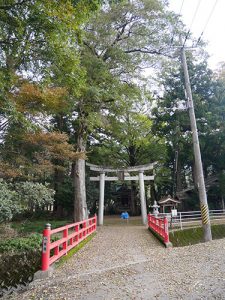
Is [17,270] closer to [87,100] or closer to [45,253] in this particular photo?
[45,253]

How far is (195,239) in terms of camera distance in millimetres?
12750

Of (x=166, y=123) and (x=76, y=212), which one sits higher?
(x=166, y=123)

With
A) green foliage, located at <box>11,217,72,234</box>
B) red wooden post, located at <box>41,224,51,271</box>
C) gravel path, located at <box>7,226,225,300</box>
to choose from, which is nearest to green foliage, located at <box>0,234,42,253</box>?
gravel path, located at <box>7,226,225,300</box>

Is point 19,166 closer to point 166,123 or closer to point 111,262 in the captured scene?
point 111,262

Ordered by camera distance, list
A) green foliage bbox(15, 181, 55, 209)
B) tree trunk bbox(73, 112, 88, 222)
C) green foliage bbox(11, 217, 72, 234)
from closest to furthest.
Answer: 1. green foliage bbox(15, 181, 55, 209)
2. green foliage bbox(11, 217, 72, 234)
3. tree trunk bbox(73, 112, 88, 222)

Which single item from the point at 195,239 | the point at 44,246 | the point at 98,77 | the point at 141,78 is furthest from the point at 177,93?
the point at 44,246

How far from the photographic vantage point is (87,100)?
12.4 m

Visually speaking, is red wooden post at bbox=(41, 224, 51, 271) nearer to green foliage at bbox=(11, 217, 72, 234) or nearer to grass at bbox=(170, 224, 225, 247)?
green foliage at bbox=(11, 217, 72, 234)

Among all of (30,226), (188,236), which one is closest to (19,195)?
(30,226)

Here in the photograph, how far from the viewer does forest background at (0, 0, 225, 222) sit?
6.68 meters

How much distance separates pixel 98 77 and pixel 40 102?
12.5ft

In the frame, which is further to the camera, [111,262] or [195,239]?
[195,239]

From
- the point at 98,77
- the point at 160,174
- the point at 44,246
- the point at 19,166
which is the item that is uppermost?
the point at 98,77

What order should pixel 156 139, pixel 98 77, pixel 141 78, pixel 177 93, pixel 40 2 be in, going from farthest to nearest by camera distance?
1. pixel 156 139
2. pixel 177 93
3. pixel 141 78
4. pixel 98 77
5. pixel 40 2
